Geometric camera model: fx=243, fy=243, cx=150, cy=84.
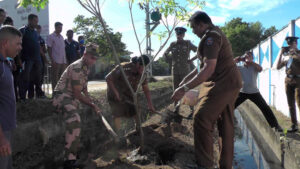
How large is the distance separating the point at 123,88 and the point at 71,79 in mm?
1389

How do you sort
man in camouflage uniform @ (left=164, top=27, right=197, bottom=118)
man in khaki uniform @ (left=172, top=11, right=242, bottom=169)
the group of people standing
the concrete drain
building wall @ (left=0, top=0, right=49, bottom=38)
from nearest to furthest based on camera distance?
the group of people standing, man in khaki uniform @ (left=172, top=11, right=242, bottom=169), the concrete drain, man in camouflage uniform @ (left=164, top=27, right=197, bottom=118), building wall @ (left=0, top=0, right=49, bottom=38)

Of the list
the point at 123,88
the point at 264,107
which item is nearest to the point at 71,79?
the point at 123,88

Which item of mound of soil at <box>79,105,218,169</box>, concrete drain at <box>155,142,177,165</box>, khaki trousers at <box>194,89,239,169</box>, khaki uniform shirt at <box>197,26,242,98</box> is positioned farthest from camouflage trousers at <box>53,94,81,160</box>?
khaki uniform shirt at <box>197,26,242,98</box>

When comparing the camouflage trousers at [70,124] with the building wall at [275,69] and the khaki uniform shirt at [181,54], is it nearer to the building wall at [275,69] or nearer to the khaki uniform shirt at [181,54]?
the khaki uniform shirt at [181,54]

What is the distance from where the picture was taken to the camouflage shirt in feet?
12.3

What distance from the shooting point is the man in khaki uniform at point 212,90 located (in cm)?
280

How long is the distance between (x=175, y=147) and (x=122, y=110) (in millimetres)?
1344

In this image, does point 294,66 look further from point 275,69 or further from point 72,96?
point 72,96

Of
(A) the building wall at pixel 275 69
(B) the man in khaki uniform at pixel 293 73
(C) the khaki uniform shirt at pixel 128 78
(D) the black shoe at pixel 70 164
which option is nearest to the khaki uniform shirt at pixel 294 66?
(B) the man in khaki uniform at pixel 293 73

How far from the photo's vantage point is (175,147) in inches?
168

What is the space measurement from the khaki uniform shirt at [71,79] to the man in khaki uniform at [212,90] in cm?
164

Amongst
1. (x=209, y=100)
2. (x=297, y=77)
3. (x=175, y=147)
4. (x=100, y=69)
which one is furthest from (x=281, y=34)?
(x=100, y=69)

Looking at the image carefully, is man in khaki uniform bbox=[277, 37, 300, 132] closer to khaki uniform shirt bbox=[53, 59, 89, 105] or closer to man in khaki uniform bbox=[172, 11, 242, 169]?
man in khaki uniform bbox=[172, 11, 242, 169]

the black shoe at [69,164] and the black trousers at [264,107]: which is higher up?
the black trousers at [264,107]
